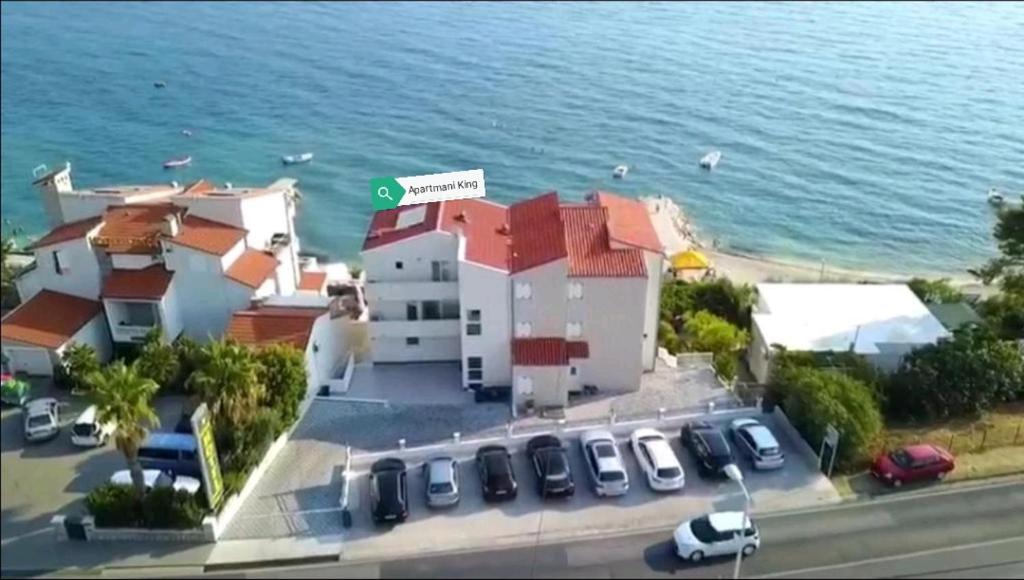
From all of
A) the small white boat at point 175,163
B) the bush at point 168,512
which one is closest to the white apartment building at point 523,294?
the bush at point 168,512

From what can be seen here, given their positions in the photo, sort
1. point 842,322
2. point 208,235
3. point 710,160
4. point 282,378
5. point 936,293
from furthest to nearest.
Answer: point 710,160, point 936,293, point 842,322, point 208,235, point 282,378

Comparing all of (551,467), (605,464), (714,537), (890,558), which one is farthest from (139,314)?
(890,558)

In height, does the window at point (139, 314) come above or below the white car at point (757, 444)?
above

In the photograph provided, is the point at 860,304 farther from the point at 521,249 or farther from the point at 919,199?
the point at 919,199

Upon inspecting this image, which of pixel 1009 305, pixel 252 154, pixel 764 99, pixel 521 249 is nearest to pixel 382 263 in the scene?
pixel 521 249

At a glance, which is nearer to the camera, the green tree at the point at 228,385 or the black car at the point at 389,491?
the black car at the point at 389,491

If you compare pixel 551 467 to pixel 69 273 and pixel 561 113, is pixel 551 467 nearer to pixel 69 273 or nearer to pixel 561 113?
pixel 69 273

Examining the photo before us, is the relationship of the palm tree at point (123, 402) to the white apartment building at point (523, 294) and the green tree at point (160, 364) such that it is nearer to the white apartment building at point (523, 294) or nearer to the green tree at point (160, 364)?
the green tree at point (160, 364)

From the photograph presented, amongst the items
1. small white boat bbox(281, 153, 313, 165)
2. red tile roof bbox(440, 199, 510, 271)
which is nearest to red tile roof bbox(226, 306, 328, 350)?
red tile roof bbox(440, 199, 510, 271)
